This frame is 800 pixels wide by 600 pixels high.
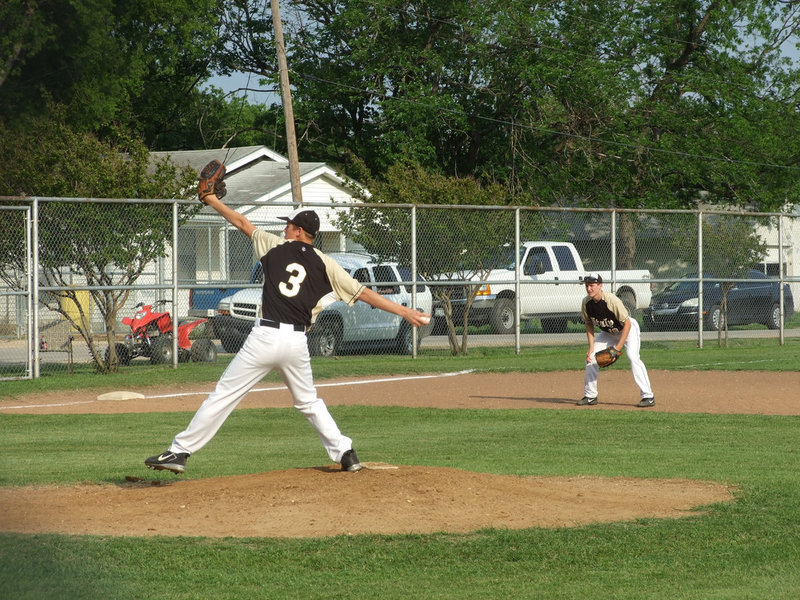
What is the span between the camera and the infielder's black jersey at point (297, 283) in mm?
7168

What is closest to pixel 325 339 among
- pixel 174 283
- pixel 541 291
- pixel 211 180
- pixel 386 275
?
pixel 386 275

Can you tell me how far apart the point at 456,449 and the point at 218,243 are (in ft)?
33.2

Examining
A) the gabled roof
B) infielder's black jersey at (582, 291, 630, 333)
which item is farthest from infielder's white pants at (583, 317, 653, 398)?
the gabled roof

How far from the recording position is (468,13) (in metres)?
33.7

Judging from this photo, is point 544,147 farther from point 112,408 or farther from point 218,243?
point 112,408

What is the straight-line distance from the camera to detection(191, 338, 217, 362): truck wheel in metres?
17.6

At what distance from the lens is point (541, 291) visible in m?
21.6

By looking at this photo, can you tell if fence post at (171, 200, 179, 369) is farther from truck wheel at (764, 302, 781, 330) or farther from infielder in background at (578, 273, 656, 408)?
truck wheel at (764, 302, 781, 330)

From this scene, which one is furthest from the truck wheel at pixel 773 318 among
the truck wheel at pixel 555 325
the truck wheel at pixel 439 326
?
the truck wheel at pixel 439 326

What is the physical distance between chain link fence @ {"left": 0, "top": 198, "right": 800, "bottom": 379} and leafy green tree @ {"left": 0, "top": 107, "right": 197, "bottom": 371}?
0.03 metres

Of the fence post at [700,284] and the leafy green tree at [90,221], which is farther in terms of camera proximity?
the fence post at [700,284]

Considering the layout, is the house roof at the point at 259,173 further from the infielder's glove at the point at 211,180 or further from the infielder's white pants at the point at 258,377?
the infielder's white pants at the point at 258,377

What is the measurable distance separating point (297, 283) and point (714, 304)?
18219 millimetres

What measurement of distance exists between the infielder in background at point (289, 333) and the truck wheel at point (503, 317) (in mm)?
14112
